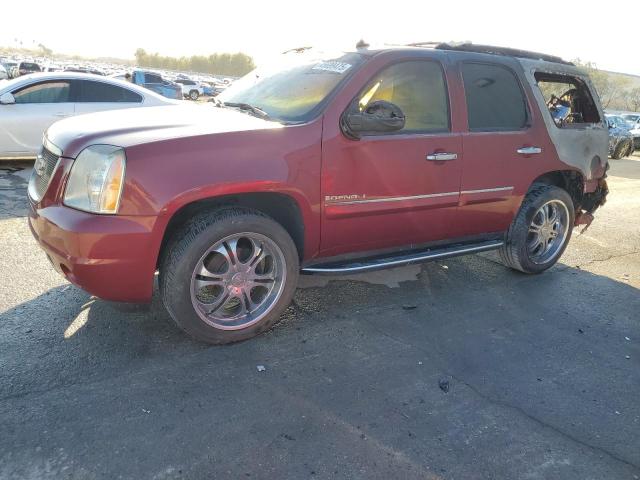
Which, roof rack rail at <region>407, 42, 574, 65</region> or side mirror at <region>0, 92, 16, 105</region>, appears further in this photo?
side mirror at <region>0, 92, 16, 105</region>

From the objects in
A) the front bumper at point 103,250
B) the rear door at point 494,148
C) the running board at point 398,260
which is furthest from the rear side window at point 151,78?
the front bumper at point 103,250

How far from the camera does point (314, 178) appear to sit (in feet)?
11.2

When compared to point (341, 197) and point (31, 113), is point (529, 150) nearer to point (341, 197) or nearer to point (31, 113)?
point (341, 197)

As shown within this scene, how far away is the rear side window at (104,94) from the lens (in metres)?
8.36

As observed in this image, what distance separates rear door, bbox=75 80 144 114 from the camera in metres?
8.34

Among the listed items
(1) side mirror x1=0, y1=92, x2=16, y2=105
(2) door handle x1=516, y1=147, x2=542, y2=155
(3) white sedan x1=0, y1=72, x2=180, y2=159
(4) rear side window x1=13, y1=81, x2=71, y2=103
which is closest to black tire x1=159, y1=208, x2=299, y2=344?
(2) door handle x1=516, y1=147, x2=542, y2=155

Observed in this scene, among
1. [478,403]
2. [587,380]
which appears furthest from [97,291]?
[587,380]

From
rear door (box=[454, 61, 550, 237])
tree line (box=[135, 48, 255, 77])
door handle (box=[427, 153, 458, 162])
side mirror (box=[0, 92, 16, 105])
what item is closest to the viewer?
door handle (box=[427, 153, 458, 162])

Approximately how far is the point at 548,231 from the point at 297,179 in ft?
9.89

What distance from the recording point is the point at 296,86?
3.87 meters

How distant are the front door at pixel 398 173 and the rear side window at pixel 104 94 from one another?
6.03 metres

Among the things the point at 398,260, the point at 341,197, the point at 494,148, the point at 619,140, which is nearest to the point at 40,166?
the point at 341,197

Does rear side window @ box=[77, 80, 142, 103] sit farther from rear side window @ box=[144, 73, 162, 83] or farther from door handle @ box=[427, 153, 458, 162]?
rear side window @ box=[144, 73, 162, 83]

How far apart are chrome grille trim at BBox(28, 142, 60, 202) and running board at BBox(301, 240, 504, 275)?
1698 millimetres
